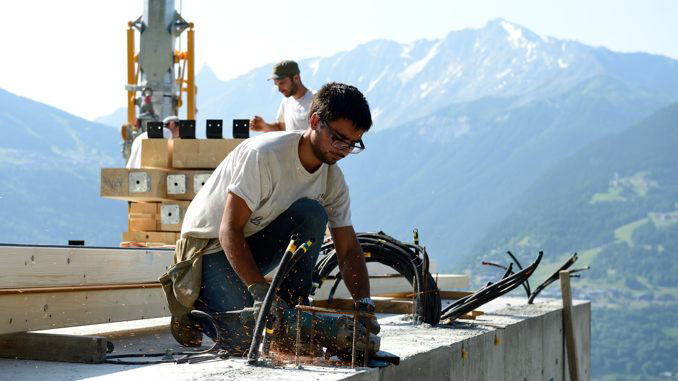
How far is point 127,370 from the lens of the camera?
3582 millimetres

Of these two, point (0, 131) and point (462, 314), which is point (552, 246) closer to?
point (0, 131)

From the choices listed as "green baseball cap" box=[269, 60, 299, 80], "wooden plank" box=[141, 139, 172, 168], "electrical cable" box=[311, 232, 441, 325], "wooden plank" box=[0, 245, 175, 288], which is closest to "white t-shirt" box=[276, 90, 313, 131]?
"green baseball cap" box=[269, 60, 299, 80]

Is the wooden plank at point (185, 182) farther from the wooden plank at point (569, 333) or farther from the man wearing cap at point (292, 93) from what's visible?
the wooden plank at point (569, 333)

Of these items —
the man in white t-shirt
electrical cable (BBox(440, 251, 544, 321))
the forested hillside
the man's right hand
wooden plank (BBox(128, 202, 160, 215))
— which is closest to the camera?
the man in white t-shirt

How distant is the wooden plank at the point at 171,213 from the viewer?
880 cm

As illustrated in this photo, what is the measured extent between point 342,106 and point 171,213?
18.0 ft

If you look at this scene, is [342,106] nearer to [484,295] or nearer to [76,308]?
→ [76,308]

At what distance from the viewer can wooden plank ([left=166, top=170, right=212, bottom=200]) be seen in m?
8.59

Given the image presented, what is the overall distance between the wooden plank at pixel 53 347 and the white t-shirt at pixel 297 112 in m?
3.28

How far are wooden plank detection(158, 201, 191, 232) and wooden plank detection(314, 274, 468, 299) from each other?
71.8 inches

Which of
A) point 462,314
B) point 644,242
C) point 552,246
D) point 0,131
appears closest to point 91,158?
point 0,131

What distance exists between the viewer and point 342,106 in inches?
141

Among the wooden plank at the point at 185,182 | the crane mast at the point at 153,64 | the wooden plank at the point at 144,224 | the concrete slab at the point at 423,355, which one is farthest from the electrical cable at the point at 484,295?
the crane mast at the point at 153,64

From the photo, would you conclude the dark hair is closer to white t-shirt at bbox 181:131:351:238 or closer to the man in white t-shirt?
the man in white t-shirt
